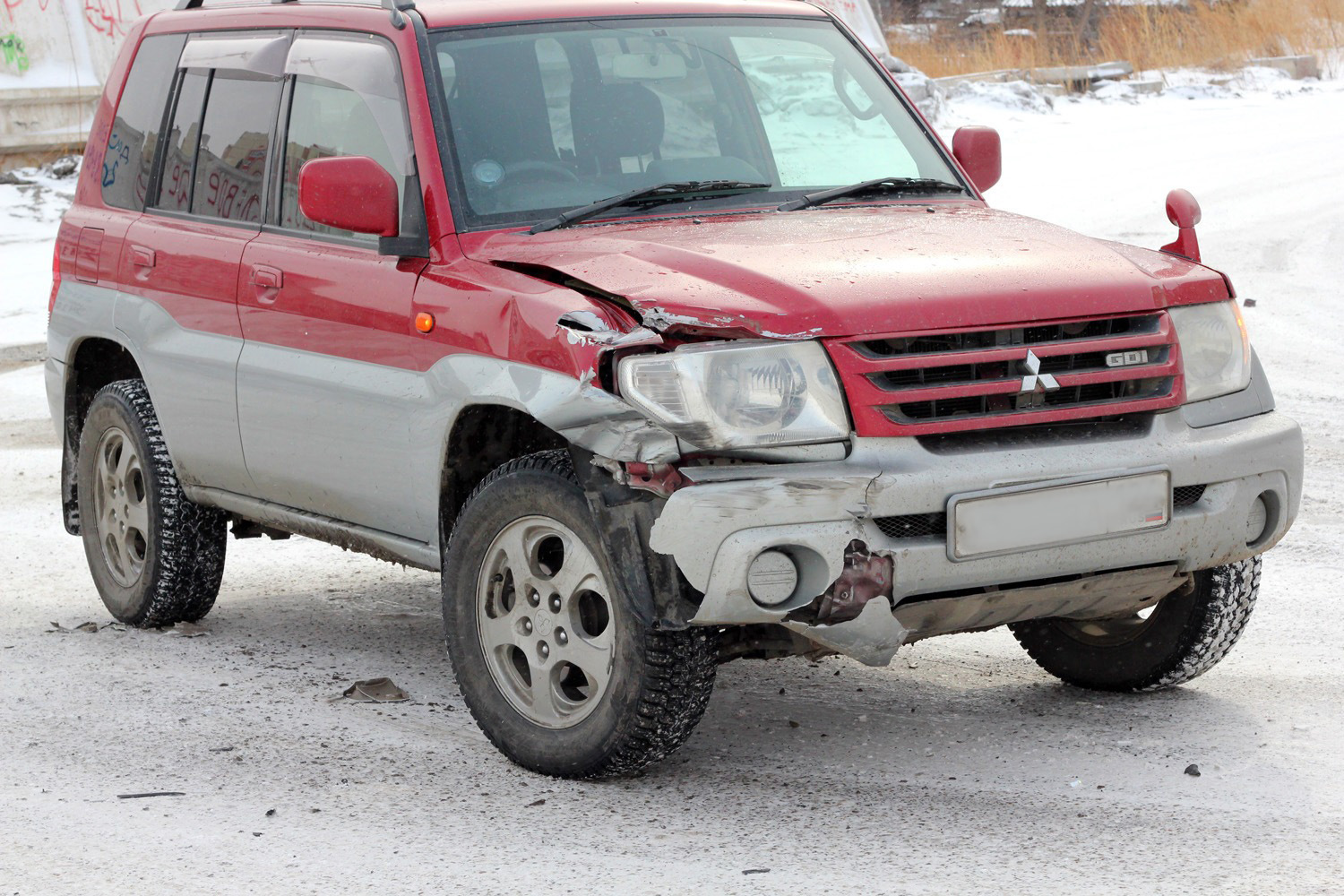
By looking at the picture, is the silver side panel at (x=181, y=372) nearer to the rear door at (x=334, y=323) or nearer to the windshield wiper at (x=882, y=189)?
the rear door at (x=334, y=323)

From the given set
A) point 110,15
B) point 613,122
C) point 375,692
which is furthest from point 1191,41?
point 375,692

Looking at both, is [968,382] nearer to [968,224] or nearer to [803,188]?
[968,224]

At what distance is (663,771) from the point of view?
4789mm

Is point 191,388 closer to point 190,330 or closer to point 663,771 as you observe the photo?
point 190,330

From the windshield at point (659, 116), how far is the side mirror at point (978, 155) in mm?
163

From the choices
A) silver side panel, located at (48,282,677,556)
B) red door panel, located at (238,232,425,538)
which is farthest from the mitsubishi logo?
red door panel, located at (238,232,425,538)

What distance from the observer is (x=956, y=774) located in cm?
470

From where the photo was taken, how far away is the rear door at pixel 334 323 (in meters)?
5.05

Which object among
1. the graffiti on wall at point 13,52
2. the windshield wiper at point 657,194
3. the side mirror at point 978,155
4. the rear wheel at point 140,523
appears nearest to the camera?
the windshield wiper at point 657,194

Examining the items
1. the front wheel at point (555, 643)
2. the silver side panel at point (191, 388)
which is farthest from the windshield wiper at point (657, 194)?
the silver side panel at point (191, 388)

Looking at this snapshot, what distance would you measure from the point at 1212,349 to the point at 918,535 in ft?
3.39

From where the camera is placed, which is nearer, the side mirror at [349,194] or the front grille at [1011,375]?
the front grille at [1011,375]

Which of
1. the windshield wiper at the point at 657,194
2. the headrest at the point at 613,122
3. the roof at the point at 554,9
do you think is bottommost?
the windshield wiper at the point at 657,194

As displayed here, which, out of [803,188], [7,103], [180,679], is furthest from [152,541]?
[7,103]
